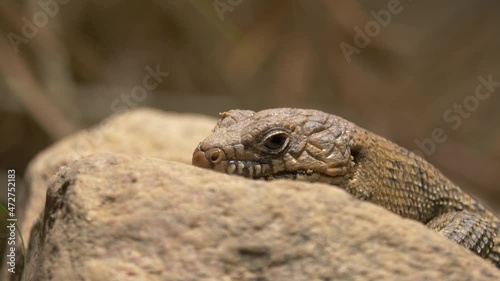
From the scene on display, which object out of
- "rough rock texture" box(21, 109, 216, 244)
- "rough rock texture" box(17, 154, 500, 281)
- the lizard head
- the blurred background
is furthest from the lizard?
the blurred background

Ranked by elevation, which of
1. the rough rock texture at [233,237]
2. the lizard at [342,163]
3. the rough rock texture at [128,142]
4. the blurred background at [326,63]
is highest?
the blurred background at [326,63]

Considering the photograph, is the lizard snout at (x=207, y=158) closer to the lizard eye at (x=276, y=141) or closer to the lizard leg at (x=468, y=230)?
the lizard eye at (x=276, y=141)

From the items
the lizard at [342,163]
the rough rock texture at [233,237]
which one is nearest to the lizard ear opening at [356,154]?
the lizard at [342,163]

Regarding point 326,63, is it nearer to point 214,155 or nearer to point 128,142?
point 128,142

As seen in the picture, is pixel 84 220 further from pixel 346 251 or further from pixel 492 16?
pixel 492 16

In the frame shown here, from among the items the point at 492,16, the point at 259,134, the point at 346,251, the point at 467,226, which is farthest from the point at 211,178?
the point at 492,16

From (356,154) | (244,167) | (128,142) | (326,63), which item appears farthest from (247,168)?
(326,63)

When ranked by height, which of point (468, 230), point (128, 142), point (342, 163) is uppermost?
point (128, 142)
